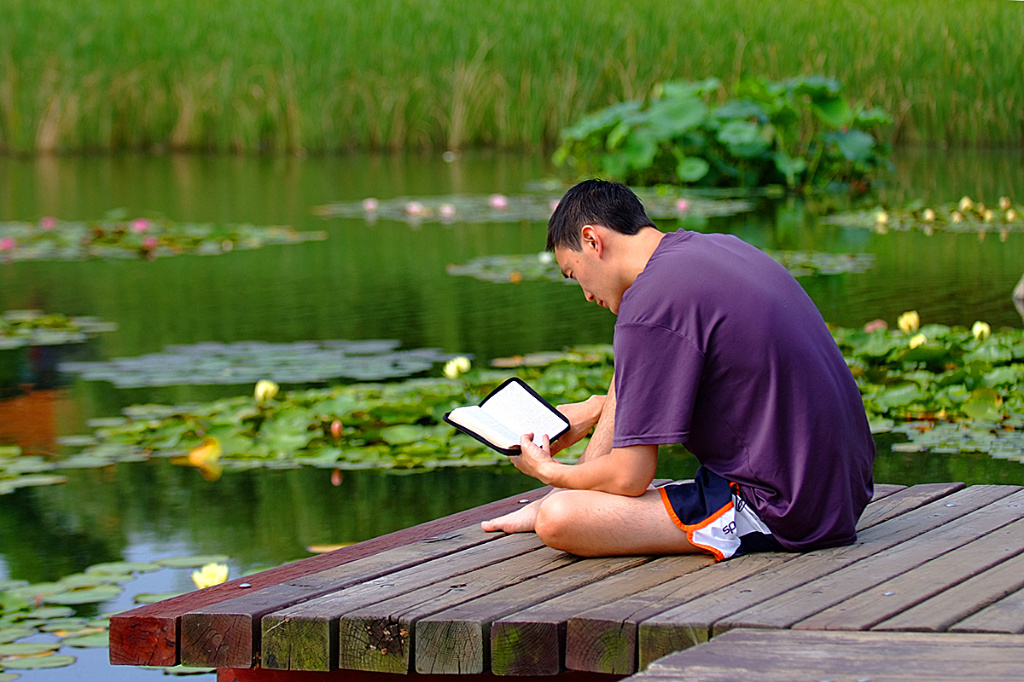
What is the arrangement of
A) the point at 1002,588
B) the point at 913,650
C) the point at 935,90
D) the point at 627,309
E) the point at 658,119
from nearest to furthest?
1. the point at 913,650
2. the point at 1002,588
3. the point at 627,309
4. the point at 658,119
5. the point at 935,90

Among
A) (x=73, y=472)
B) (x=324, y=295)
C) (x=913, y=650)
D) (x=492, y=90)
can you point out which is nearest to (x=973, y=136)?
(x=492, y=90)

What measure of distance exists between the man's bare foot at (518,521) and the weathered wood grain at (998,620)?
97cm

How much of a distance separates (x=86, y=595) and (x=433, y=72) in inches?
517

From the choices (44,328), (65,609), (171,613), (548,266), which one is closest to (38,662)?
(65,609)

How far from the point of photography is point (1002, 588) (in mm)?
2439

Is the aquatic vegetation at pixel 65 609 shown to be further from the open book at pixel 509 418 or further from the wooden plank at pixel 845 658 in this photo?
the wooden plank at pixel 845 658

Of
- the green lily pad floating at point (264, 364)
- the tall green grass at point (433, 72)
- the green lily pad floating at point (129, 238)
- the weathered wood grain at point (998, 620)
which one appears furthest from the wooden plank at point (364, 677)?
the tall green grass at point (433, 72)

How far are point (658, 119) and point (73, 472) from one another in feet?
28.0

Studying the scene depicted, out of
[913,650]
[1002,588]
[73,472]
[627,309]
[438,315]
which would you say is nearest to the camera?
[913,650]

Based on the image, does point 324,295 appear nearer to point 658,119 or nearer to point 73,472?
point 73,472

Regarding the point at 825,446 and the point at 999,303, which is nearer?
the point at 825,446

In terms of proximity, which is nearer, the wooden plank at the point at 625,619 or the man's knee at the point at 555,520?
the wooden plank at the point at 625,619

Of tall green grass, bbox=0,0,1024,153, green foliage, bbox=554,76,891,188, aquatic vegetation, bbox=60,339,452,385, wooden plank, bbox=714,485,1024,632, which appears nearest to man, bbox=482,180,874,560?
wooden plank, bbox=714,485,1024,632

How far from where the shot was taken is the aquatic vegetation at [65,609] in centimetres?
300
